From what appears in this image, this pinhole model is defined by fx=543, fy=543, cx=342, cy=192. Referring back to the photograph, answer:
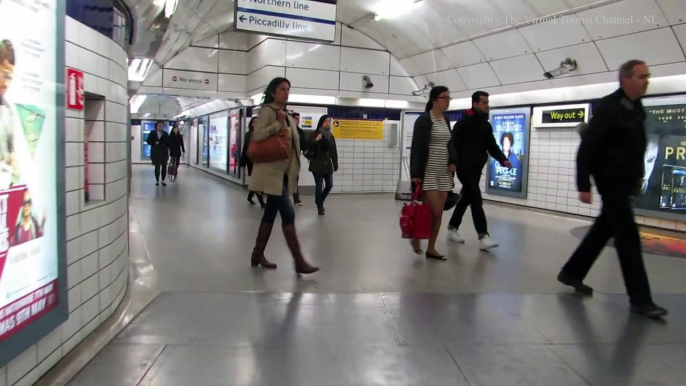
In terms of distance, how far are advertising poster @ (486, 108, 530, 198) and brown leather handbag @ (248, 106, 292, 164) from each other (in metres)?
7.08

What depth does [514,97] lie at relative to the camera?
10633 mm

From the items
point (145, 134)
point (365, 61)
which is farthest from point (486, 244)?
point (145, 134)

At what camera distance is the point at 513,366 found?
9.53ft

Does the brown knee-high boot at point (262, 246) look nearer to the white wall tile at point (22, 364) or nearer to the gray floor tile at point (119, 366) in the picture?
the gray floor tile at point (119, 366)

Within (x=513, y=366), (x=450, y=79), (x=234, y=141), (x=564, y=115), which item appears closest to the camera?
(x=513, y=366)

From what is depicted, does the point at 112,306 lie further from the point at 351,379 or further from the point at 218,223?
the point at 218,223

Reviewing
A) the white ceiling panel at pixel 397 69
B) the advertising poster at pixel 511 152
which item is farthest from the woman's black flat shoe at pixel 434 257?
the white ceiling panel at pixel 397 69

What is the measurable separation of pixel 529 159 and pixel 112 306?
8689 millimetres

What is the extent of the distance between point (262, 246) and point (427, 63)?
26.9 ft

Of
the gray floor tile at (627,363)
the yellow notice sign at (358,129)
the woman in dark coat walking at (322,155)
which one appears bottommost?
the gray floor tile at (627,363)

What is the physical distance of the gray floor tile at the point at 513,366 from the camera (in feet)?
8.95

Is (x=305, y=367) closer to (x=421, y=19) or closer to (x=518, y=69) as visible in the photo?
(x=518, y=69)

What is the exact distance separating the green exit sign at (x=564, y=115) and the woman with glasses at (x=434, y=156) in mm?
4915

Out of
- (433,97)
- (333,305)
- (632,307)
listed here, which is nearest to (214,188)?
(433,97)
